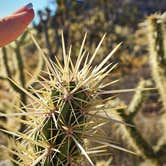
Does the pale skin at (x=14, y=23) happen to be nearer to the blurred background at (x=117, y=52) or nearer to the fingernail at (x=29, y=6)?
the fingernail at (x=29, y=6)

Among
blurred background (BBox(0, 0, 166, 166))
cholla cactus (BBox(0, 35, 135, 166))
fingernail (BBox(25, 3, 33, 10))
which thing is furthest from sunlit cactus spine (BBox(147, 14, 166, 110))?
fingernail (BBox(25, 3, 33, 10))

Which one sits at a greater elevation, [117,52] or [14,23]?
[14,23]

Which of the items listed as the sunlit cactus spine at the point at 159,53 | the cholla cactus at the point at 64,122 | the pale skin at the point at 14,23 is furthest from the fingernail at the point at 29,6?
the sunlit cactus spine at the point at 159,53

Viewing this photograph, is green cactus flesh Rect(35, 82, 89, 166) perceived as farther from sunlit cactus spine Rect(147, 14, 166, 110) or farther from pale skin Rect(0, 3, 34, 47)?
sunlit cactus spine Rect(147, 14, 166, 110)

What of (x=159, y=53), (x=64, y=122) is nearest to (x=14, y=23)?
(x=64, y=122)

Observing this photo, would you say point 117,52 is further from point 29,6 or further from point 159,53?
point 29,6

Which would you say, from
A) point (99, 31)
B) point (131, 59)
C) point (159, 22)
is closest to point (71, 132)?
point (159, 22)

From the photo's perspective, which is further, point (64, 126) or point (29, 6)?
point (64, 126)

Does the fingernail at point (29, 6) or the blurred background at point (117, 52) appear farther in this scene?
the blurred background at point (117, 52)

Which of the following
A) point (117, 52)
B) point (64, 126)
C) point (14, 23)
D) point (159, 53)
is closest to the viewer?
point (14, 23)

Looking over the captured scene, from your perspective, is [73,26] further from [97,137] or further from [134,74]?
[97,137]

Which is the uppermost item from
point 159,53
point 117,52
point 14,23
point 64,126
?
point 14,23
